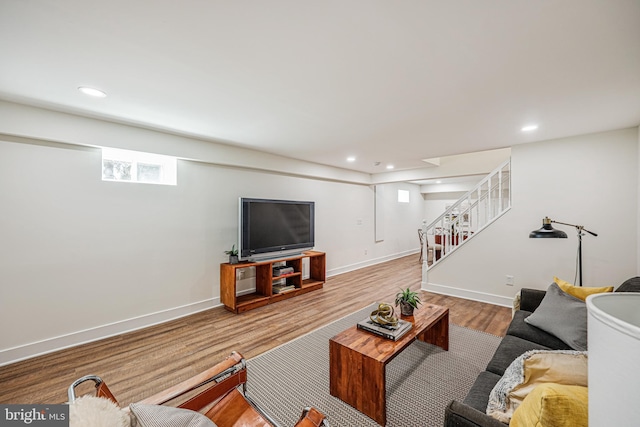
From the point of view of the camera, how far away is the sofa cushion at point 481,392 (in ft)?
4.20

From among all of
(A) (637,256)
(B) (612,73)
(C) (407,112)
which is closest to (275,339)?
(C) (407,112)

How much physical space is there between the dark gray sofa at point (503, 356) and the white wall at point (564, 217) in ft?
4.64

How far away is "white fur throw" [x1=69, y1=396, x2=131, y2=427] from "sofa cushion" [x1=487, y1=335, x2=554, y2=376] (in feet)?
6.15

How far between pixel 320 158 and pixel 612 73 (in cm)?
352

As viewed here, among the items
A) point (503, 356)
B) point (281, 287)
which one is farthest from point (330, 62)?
point (281, 287)

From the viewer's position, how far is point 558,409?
83 centimetres

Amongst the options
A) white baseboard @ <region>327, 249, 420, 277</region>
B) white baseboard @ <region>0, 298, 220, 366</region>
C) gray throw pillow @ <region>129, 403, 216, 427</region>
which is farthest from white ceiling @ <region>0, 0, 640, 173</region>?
white baseboard @ <region>327, 249, 420, 277</region>

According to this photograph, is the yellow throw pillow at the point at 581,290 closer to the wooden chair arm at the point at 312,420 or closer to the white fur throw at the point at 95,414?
the wooden chair arm at the point at 312,420

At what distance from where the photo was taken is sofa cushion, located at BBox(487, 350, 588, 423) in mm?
1075

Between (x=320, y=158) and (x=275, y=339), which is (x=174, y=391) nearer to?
(x=275, y=339)

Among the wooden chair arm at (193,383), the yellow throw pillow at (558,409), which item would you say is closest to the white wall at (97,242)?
the wooden chair arm at (193,383)

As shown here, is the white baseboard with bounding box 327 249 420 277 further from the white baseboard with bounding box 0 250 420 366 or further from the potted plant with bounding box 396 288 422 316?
the potted plant with bounding box 396 288 422 316

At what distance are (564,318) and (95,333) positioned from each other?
437 cm

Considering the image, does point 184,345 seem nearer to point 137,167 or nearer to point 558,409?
point 137,167
